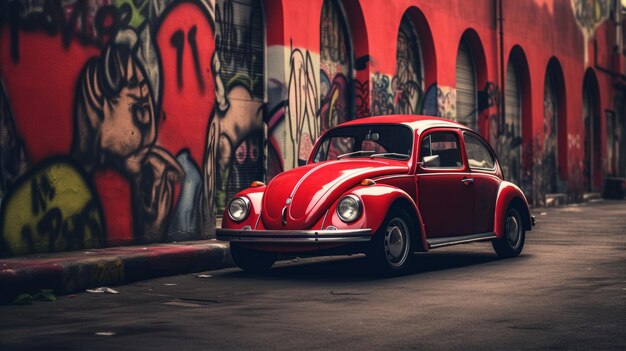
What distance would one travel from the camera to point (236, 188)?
45.0 feet

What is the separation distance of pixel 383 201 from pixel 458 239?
159 centimetres

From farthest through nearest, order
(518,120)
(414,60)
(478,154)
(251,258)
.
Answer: (518,120)
(414,60)
(478,154)
(251,258)

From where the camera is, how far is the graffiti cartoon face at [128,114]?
10.2 metres

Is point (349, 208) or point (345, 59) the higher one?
point (345, 59)

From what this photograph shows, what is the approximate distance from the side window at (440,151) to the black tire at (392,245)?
33.7 inches

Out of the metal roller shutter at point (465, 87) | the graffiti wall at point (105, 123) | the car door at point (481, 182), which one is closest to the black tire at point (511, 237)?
the car door at point (481, 182)

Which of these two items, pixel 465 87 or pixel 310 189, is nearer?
pixel 310 189

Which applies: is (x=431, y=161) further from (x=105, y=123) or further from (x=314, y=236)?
(x=105, y=123)

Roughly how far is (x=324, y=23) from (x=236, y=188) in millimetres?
3522

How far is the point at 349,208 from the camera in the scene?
8.52 meters

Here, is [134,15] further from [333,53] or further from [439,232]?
[333,53]

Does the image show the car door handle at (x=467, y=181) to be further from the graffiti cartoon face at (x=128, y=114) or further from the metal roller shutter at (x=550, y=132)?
the metal roller shutter at (x=550, y=132)

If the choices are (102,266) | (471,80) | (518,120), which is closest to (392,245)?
(102,266)

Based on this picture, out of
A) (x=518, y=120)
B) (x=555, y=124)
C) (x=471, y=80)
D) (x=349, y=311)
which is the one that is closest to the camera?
(x=349, y=311)
